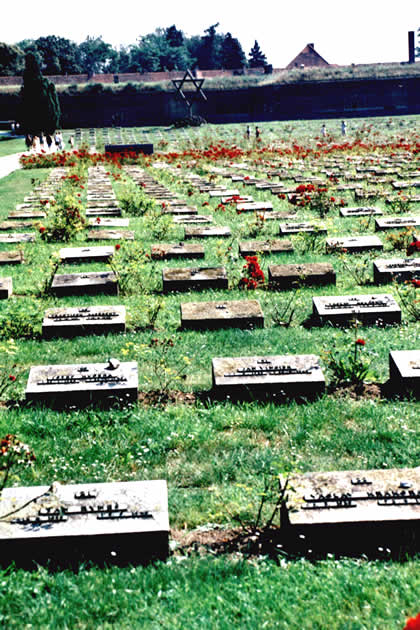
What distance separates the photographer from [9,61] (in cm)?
7062

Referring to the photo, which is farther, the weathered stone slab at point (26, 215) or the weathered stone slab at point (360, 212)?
the weathered stone slab at point (26, 215)

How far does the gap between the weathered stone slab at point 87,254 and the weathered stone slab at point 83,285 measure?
4.43 ft

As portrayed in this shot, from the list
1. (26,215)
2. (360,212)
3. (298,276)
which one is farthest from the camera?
(26,215)

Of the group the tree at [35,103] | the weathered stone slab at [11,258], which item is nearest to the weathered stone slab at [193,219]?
the weathered stone slab at [11,258]

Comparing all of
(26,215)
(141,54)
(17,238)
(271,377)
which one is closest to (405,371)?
(271,377)

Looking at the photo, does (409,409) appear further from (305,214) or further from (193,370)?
(305,214)

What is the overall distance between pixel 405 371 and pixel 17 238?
24.9 ft

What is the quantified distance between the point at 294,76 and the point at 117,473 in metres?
49.4

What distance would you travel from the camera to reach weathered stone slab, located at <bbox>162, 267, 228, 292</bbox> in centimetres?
785

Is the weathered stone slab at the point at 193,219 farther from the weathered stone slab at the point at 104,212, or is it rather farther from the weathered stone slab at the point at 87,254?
the weathered stone slab at the point at 87,254

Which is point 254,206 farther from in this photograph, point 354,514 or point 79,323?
point 354,514

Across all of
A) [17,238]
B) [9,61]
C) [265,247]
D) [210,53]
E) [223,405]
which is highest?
[210,53]

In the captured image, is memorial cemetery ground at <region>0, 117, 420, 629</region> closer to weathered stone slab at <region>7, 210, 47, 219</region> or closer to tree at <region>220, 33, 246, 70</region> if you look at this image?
weathered stone slab at <region>7, 210, 47, 219</region>

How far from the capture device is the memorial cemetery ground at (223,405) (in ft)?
9.88
